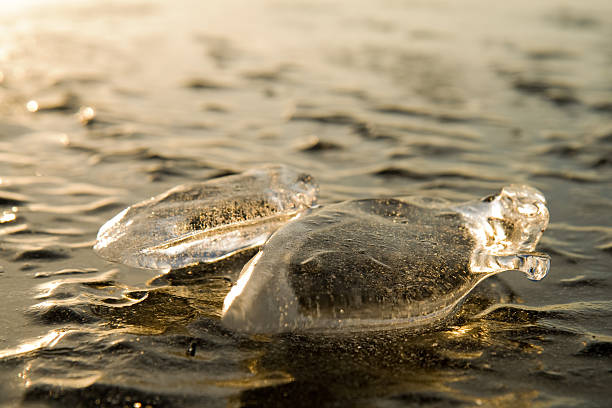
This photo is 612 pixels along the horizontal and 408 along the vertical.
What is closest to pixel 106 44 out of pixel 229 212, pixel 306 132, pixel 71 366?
pixel 306 132

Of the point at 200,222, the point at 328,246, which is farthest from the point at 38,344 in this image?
the point at 328,246

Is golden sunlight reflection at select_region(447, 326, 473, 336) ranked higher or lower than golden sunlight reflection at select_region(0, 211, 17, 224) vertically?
lower

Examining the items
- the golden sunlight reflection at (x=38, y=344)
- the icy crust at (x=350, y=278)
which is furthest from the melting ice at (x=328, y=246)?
the golden sunlight reflection at (x=38, y=344)

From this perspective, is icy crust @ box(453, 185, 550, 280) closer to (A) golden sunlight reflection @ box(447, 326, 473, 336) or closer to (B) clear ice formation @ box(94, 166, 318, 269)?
(A) golden sunlight reflection @ box(447, 326, 473, 336)

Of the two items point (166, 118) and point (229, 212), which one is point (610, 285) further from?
point (166, 118)

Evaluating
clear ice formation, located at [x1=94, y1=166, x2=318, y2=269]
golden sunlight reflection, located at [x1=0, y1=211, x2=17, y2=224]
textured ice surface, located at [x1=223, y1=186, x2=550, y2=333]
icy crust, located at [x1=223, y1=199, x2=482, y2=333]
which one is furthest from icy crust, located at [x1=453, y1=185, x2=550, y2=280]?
golden sunlight reflection, located at [x1=0, y1=211, x2=17, y2=224]

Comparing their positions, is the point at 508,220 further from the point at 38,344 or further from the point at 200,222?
the point at 38,344
